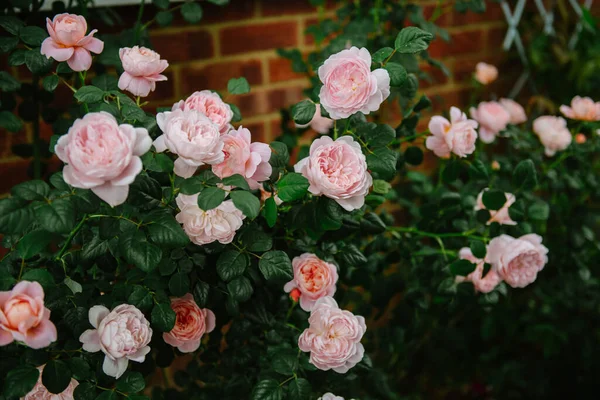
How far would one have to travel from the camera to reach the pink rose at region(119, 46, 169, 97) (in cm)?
88

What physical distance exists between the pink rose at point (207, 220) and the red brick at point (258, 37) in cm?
77

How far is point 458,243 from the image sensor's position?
124 centimetres

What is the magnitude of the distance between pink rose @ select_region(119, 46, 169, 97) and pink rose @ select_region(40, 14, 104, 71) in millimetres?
52

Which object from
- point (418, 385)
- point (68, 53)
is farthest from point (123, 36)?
point (418, 385)

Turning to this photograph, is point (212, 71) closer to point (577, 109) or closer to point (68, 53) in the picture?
point (68, 53)

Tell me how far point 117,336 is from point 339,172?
36cm

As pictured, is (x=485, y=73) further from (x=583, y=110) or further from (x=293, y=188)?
(x=293, y=188)

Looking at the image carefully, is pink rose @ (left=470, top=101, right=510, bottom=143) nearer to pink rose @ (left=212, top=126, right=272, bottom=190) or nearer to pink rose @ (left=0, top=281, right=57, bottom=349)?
pink rose @ (left=212, top=126, right=272, bottom=190)

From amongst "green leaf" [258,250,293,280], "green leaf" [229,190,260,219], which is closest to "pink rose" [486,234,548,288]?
"green leaf" [258,250,293,280]

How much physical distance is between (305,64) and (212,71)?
226 millimetres

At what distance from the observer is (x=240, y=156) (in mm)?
837

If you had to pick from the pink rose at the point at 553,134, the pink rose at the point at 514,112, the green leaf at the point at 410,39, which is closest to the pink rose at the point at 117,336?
the green leaf at the point at 410,39

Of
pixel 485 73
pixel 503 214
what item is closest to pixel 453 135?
pixel 503 214

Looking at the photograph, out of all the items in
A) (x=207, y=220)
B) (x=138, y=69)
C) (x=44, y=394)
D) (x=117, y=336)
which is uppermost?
(x=138, y=69)
